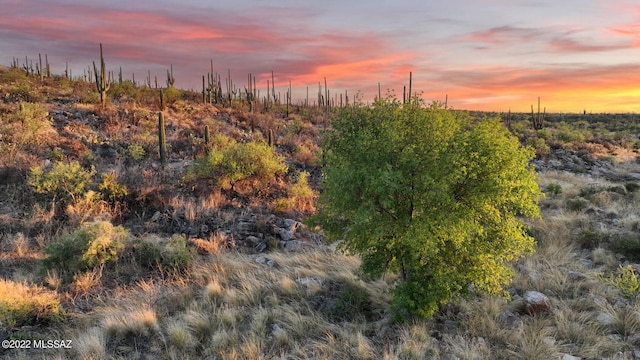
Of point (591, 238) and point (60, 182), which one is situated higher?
point (60, 182)

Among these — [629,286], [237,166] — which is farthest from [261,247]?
[629,286]

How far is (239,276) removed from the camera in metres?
7.09

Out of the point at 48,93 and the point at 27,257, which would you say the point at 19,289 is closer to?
the point at 27,257

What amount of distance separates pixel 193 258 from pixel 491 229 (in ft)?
19.8

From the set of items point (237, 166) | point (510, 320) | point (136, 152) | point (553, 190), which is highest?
point (136, 152)

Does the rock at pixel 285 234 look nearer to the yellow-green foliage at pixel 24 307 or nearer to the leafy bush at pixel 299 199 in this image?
the leafy bush at pixel 299 199

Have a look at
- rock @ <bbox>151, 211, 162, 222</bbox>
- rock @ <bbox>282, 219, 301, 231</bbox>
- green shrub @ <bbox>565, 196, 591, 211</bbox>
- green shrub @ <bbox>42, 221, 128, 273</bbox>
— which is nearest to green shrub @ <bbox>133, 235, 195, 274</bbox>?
green shrub @ <bbox>42, 221, 128, 273</bbox>

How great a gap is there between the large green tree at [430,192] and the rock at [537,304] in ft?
3.13

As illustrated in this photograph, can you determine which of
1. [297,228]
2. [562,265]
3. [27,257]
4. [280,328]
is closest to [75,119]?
[27,257]

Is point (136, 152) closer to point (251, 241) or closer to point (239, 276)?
point (251, 241)

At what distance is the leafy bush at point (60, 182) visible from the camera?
1046 cm

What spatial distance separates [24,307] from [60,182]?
614 centimetres

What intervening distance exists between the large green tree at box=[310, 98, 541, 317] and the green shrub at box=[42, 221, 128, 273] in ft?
16.5

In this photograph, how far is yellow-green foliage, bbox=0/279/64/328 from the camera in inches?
220
